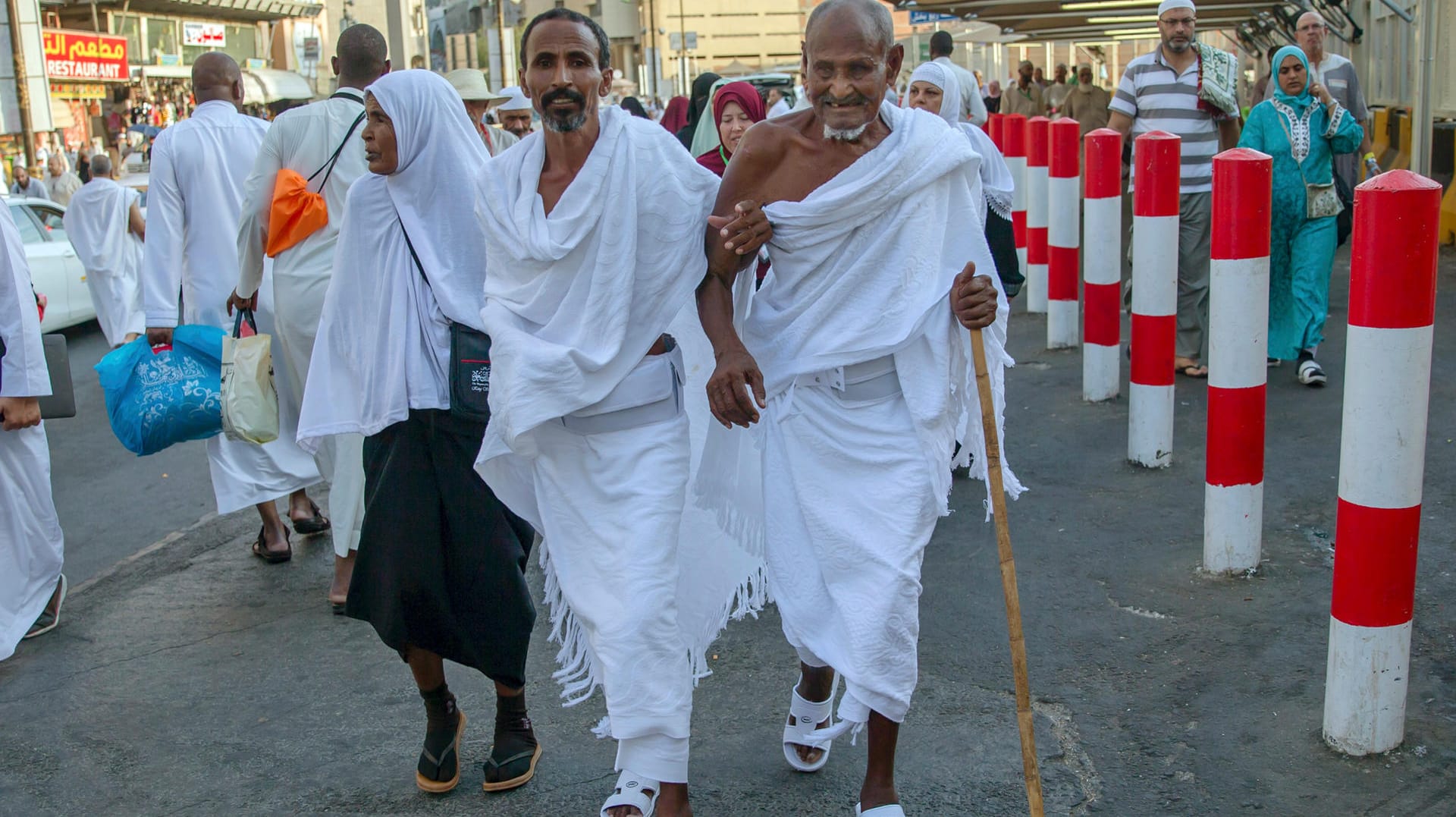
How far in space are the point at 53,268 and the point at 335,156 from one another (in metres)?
10.4

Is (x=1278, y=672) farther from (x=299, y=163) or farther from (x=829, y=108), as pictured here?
(x=299, y=163)

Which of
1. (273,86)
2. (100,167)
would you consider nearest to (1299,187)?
(100,167)

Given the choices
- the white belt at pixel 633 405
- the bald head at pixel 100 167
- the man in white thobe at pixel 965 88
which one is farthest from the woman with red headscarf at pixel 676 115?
the white belt at pixel 633 405

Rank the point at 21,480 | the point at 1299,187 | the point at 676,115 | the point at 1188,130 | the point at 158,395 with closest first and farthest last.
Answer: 1. the point at 21,480
2. the point at 158,395
3. the point at 1299,187
4. the point at 1188,130
5. the point at 676,115

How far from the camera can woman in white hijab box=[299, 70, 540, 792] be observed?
12.3 feet

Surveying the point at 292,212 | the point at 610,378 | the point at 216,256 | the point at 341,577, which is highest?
the point at 292,212

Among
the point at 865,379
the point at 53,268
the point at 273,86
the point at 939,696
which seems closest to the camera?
the point at 865,379

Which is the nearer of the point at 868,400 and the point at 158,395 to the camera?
the point at 868,400

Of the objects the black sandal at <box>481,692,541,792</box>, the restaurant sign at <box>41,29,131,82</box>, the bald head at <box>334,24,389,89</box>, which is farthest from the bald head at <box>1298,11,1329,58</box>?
the restaurant sign at <box>41,29,131,82</box>

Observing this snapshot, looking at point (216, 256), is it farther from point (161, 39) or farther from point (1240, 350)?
point (161, 39)

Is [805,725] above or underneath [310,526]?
above

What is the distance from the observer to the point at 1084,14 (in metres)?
19.6

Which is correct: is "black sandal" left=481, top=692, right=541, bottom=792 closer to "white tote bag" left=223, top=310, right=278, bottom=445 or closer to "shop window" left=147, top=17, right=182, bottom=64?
"white tote bag" left=223, top=310, right=278, bottom=445

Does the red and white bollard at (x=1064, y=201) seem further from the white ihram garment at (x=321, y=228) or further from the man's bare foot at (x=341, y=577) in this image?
the man's bare foot at (x=341, y=577)
